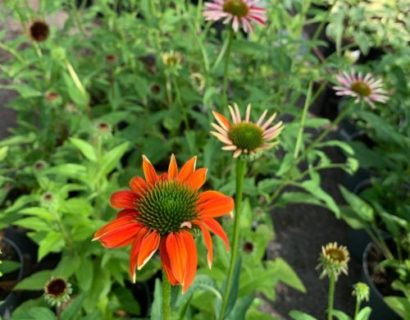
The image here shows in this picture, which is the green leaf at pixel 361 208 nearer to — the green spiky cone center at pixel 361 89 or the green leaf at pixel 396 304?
the green leaf at pixel 396 304

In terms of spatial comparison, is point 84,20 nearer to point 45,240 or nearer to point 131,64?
point 131,64

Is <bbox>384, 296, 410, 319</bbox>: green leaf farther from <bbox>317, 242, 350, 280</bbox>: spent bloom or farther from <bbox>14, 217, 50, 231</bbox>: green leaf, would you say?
<bbox>14, 217, 50, 231</bbox>: green leaf

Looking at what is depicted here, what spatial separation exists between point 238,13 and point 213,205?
71cm

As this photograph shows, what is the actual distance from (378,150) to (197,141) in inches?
26.1

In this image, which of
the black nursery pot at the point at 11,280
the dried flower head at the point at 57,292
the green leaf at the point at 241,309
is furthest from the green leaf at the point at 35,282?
the green leaf at the point at 241,309

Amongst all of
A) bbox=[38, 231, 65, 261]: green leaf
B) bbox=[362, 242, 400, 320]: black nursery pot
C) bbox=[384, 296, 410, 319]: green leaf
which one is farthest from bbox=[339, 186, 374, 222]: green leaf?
bbox=[38, 231, 65, 261]: green leaf

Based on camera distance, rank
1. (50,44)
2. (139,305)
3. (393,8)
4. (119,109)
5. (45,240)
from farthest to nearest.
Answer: (119,109)
(393,8)
(50,44)
(139,305)
(45,240)

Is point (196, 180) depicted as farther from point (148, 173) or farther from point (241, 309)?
point (241, 309)

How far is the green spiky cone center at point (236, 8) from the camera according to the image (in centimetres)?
115

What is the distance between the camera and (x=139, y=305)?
1.27 meters

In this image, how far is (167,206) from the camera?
1.80 ft

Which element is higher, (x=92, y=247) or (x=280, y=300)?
(x=92, y=247)

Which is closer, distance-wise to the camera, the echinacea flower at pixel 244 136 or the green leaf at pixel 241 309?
the echinacea flower at pixel 244 136

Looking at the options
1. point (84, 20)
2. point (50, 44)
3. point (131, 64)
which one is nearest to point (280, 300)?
point (131, 64)
